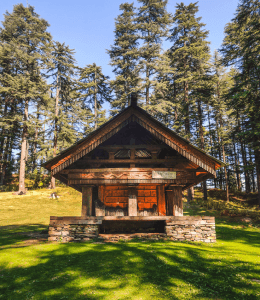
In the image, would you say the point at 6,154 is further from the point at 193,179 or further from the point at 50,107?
the point at 193,179

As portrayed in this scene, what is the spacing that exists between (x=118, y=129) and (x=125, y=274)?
554cm

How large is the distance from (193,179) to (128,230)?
4.84 meters

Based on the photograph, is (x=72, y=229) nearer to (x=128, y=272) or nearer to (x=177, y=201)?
(x=128, y=272)

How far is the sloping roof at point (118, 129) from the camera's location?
8.53 m

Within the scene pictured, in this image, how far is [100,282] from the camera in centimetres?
479

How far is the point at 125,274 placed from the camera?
520cm

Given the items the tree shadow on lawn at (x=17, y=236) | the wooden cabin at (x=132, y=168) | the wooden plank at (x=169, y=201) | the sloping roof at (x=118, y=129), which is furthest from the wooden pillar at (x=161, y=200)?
the tree shadow on lawn at (x=17, y=236)

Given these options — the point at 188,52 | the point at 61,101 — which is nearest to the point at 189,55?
the point at 188,52

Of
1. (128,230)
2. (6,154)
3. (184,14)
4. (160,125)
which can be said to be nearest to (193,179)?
(160,125)

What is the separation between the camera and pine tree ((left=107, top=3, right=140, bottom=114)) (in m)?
30.4

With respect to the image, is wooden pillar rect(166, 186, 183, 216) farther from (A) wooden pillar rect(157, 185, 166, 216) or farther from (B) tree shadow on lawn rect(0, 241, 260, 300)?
(B) tree shadow on lawn rect(0, 241, 260, 300)

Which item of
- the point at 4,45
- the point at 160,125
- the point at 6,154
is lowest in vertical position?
the point at 160,125

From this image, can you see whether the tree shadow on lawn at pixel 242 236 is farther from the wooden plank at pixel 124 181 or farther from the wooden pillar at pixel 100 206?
the wooden pillar at pixel 100 206

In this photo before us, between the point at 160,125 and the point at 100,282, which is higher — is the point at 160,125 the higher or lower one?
A: the higher one
